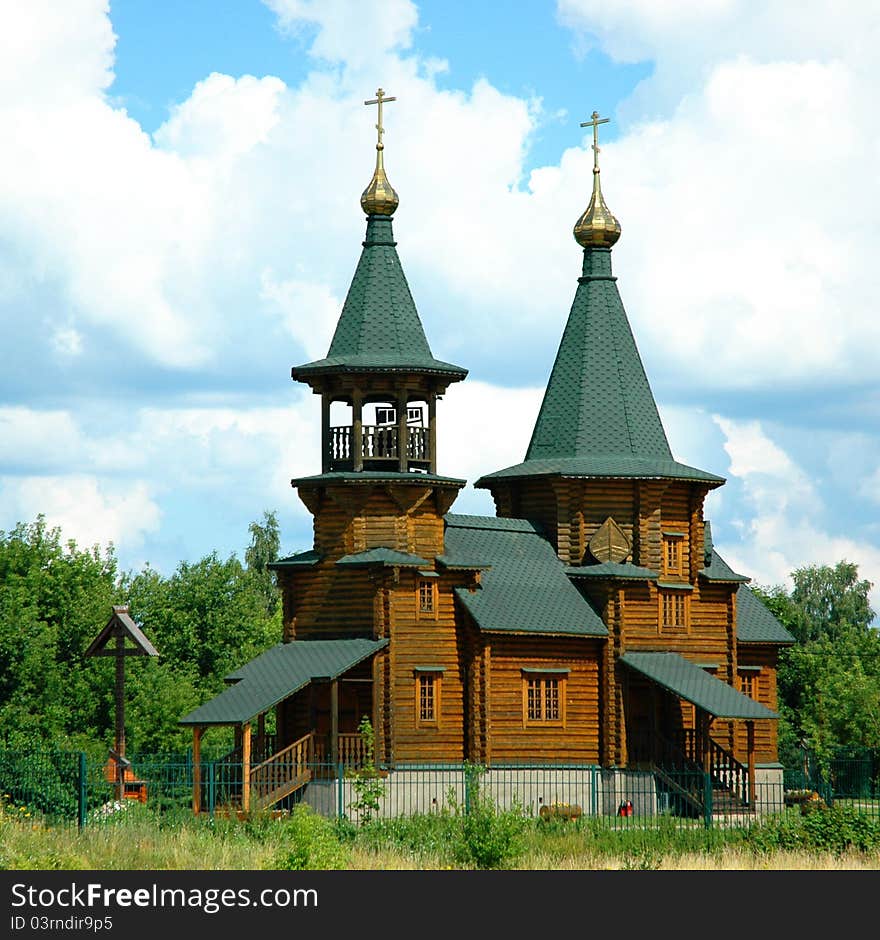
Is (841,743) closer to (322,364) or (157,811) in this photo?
(322,364)

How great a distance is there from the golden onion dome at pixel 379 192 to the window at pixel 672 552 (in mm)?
9093

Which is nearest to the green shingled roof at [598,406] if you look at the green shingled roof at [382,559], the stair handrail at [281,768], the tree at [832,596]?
the green shingled roof at [382,559]

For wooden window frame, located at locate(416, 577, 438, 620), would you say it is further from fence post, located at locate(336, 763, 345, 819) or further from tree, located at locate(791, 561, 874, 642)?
tree, located at locate(791, 561, 874, 642)

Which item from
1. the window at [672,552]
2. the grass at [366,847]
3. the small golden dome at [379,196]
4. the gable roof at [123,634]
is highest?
the small golden dome at [379,196]

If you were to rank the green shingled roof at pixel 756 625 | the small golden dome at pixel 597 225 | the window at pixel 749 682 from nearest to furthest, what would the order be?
the small golden dome at pixel 597 225
the green shingled roof at pixel 756 625
the window at pixel 749 682

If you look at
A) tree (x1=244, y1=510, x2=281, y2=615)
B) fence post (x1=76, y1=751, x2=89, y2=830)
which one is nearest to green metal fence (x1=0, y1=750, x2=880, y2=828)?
fence post (x1=76, y1=751, x2=89, y2=830)

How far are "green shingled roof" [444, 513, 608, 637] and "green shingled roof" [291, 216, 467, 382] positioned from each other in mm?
3455

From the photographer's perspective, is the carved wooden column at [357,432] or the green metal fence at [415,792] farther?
the carved wooden column at [357,432]

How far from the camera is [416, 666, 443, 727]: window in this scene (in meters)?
37.0

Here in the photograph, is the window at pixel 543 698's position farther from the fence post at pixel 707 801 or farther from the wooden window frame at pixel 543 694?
the fence post at pixel 707 801

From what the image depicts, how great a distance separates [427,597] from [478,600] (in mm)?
1048

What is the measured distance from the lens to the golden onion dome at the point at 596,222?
4334 cm

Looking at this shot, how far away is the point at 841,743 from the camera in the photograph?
174 feet
